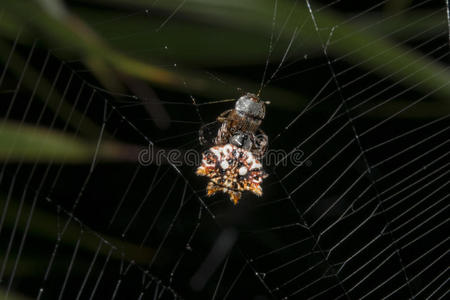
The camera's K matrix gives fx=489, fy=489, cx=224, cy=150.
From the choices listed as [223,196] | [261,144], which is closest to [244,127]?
[261,144]

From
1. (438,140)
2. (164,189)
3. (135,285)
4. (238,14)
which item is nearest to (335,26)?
(238,14)

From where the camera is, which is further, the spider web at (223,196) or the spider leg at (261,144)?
the spider leg at (261,144)

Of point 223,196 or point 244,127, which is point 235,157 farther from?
point 223,196

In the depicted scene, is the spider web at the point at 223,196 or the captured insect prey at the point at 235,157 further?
the captured insect prey at the point at 235,157

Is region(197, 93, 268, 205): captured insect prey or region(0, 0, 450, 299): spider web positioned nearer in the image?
region(0, 0, 450, 299): spider web
